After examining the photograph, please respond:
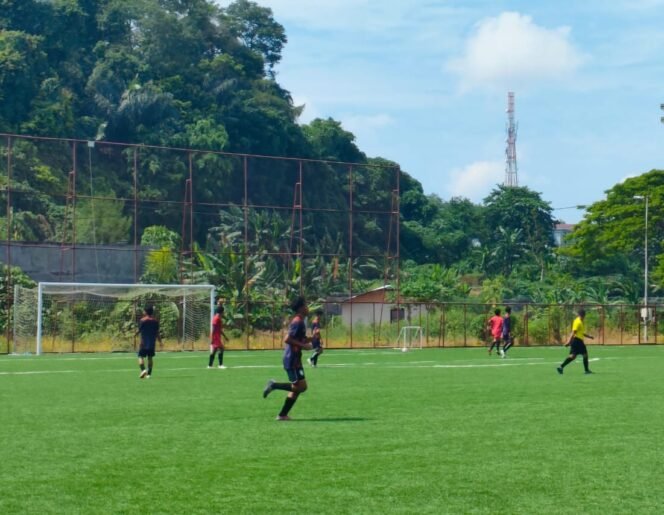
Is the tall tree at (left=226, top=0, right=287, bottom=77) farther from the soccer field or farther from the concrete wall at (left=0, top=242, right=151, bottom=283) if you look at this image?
the soccer field

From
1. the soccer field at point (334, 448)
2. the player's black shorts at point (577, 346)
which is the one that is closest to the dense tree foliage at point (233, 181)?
the player's black shorts at point (577, 346)

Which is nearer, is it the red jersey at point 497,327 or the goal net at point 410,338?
the red jersey at point 497,327

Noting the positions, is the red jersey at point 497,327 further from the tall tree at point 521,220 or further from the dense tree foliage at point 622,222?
the tall tree at point 521,220

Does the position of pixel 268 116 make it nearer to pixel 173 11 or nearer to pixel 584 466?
pixel 173 11

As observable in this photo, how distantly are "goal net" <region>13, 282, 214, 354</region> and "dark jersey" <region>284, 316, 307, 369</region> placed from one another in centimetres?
2922

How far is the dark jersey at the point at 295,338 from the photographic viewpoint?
15.7 meters

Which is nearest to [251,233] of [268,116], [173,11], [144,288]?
[268,116]

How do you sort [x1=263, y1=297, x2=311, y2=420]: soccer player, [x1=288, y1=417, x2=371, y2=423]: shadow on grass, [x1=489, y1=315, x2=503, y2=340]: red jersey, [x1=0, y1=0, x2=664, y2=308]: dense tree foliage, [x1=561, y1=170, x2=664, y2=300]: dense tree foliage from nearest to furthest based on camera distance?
1. [x1=263, y1=297, x2=311, y2=420]: soccer player
2. [x1=288, y1=417, x2=371, y2=423]: shadow on grass
3. [x1=489, y1=315, x2=503, y2=340]: red jersey
4. [x1=0, y1=0, x2=664, y2=308]: dense tree foliage
5. [x1=561, y1=170, x2=664, y2=300]: dense tree foliage

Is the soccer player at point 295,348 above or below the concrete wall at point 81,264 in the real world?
below

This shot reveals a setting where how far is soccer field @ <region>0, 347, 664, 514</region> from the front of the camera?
9773 millimetres

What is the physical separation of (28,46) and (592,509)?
294ft

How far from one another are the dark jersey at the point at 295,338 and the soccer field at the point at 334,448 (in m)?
0.83

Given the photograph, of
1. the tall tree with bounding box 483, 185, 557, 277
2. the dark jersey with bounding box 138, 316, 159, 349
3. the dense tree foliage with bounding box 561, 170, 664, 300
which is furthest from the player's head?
the tall tree with bounding box 483, 185, 557, 277

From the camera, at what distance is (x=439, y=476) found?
11008 millimetres
